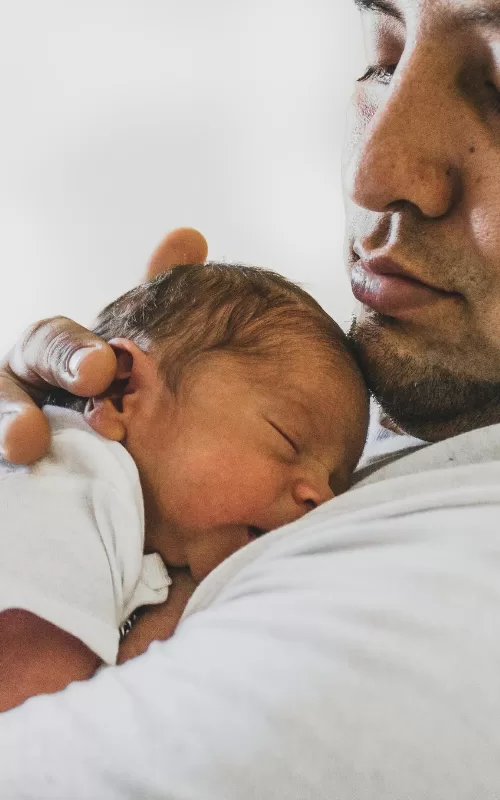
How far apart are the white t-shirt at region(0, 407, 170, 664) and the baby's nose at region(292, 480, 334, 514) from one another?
181 mm

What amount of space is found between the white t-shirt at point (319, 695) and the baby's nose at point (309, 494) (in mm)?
240

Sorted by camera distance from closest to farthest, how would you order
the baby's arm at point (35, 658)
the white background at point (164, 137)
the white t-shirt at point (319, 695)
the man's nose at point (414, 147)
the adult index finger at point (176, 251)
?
the white t-shirt at point (319, 695) < the baby's arm at point (35, 658) < the man's nose at point (414, 147) < the adult index finger at point (176, 251) < the white background at point (164, 137)

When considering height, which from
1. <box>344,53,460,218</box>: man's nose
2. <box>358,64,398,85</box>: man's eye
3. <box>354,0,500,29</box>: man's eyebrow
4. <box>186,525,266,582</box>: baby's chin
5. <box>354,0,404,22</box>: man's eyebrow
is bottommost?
→ <box>186,525,266,582</box>: baby's chin

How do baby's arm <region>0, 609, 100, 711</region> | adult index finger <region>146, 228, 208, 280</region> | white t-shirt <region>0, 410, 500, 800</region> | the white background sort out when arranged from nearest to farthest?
white t-shirt <region>0, 410, 500, 800</region>, baby's arm <region>0, 609, 100, 711</region>, adult index finger <region>146, 228, 208, 280</region>, the white background

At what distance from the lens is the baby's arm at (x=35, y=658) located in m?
0.66

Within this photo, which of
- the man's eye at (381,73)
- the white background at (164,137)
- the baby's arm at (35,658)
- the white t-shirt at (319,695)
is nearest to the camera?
the white t-shirt at (319,695)

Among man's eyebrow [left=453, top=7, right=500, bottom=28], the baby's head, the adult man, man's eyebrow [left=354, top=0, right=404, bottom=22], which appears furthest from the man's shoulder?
man's eyebrow [left=354, top=0, right=404, bottom=22]

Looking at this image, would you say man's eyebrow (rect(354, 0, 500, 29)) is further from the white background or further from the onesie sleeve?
the white background

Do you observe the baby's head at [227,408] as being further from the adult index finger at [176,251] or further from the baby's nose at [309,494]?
the adult index finger at [176,251]

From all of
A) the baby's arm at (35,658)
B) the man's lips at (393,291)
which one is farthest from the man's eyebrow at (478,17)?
the baby's arm at (35,658)

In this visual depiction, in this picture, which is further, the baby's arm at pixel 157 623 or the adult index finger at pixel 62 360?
the adult index finger at pixel 62 360

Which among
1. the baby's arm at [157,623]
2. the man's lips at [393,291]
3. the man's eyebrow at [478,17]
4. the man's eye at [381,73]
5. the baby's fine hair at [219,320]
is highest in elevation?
the man's eyebrow at [478,17]

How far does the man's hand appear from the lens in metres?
0.77

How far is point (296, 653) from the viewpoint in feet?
1.56
